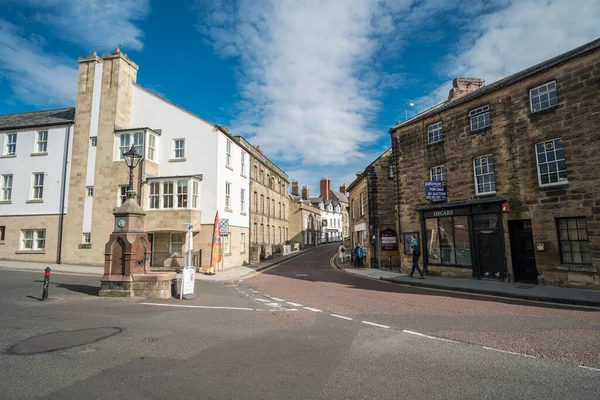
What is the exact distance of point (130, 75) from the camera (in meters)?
24.8

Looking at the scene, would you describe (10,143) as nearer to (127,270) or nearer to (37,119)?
(37,119)

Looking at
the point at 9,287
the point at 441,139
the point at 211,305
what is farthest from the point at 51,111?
the point at 441,139

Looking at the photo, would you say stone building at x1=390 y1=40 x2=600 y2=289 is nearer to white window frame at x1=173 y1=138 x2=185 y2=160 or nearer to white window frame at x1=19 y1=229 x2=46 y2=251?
white window frame at x1=173 y1=138 x2=185 y2=160

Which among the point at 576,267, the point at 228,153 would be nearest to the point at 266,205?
the point at 228,153

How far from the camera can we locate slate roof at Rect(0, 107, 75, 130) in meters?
24.8

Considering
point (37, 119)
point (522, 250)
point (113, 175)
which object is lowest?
point (522, 250)

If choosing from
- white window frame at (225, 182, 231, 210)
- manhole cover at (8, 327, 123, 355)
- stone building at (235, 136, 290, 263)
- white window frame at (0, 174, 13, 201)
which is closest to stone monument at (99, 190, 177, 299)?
manhole cover at (8, 327, 123, 355)

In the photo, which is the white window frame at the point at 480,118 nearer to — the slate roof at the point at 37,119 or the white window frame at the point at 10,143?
the slate roof at the point at 37,119

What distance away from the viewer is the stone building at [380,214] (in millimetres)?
24594

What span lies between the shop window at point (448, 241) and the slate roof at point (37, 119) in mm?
24818

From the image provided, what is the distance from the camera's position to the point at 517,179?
15.1 metres

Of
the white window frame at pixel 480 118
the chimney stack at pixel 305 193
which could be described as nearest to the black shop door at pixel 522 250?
the white window frame at pixel 480 118

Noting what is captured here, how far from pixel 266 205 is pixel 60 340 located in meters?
28.4

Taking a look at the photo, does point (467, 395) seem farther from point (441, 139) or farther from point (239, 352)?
point (441, 139)
